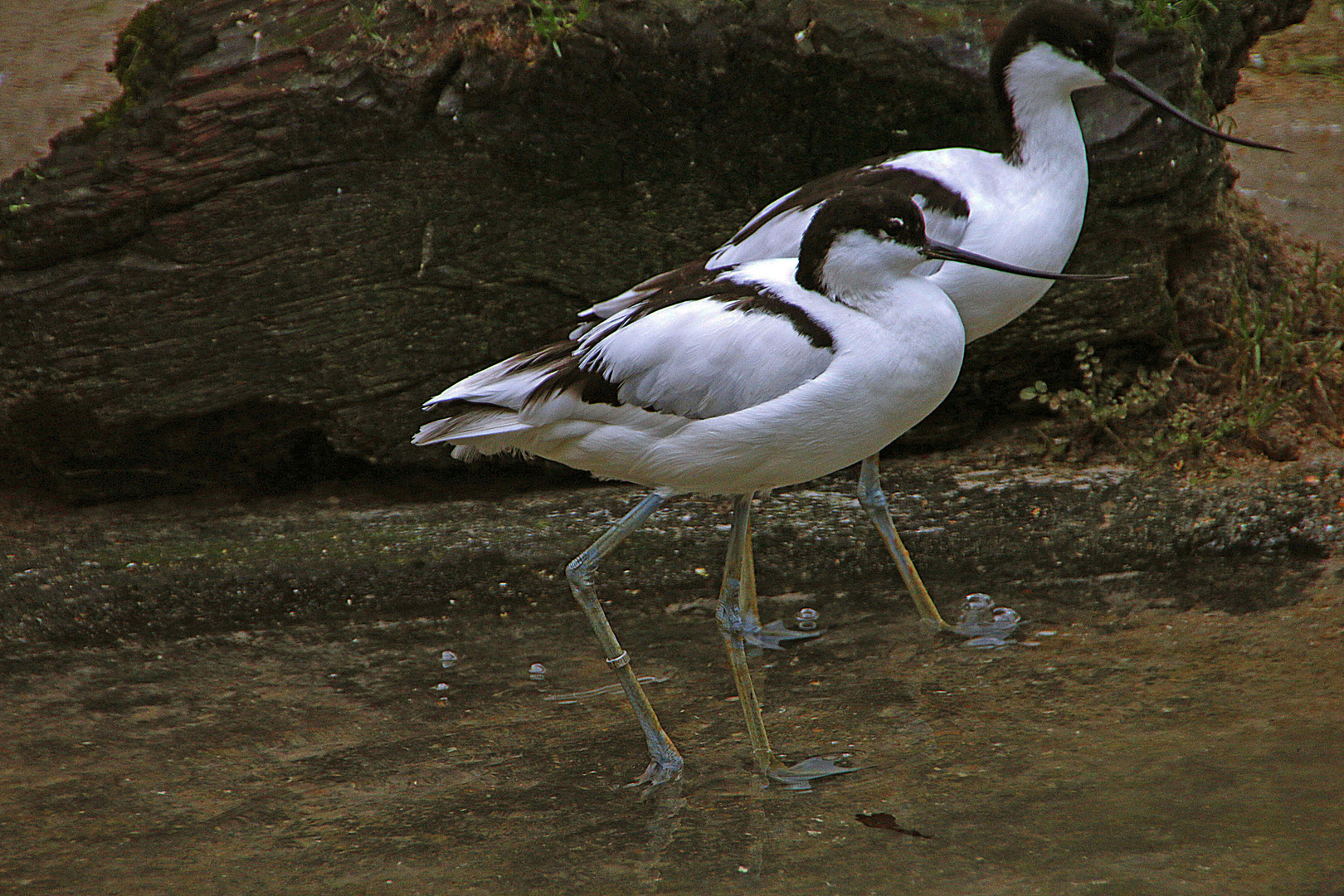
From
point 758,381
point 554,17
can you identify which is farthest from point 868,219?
point 554,17

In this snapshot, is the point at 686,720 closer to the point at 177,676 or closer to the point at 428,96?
the point at 177,676

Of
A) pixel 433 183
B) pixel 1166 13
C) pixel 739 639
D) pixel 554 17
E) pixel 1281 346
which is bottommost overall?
pixel 739 639

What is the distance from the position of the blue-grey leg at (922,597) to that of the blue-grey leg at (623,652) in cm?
96

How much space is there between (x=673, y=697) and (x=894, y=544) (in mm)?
857

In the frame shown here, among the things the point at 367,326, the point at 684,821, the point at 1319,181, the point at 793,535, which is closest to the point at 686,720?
the point at 684,821

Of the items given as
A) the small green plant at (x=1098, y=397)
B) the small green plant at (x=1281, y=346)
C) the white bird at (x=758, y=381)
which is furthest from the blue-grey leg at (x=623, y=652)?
the small green plant at (x=1281, y=346)

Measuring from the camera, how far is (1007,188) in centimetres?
391

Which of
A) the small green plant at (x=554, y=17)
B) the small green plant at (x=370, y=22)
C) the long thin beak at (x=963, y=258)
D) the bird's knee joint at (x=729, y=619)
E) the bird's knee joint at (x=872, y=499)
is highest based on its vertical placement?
the small green plant at (x=370, y=22)

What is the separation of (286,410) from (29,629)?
48.0 inches

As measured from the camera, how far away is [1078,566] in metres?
4.02

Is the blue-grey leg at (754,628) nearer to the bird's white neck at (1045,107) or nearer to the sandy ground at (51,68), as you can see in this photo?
the bird's white neck at (1045,107)

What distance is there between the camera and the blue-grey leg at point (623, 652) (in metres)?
3.13

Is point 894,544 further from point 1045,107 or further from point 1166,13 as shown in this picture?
point 1166,13

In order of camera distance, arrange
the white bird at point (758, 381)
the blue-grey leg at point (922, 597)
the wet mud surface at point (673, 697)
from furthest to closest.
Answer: the blue-grey leg at point (922, 597) → the white bird at point (758, 381) → the wet mud surface at point (673, 697)
